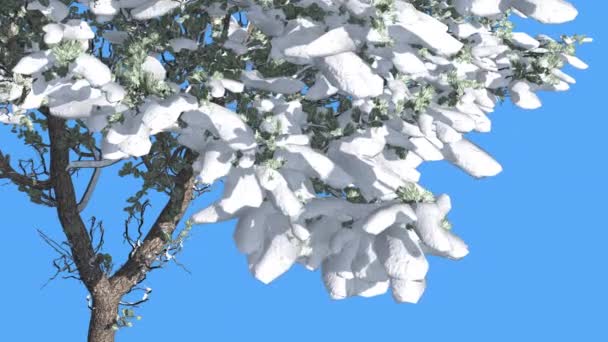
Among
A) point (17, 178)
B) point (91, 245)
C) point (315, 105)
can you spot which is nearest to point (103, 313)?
point (91, 245)

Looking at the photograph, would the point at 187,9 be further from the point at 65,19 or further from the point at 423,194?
the point at 423,194

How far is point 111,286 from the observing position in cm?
1129

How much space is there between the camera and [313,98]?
8023mm

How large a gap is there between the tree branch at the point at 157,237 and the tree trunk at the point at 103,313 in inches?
4.2

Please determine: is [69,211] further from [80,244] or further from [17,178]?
[17,178]

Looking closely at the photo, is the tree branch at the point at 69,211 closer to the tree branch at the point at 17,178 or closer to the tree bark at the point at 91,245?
the tree bark at the point at 91,245

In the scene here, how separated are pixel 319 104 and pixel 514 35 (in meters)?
1.64

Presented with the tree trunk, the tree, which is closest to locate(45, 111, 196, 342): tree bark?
the tree trunk

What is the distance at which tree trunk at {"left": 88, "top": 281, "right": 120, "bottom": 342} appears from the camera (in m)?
11.3

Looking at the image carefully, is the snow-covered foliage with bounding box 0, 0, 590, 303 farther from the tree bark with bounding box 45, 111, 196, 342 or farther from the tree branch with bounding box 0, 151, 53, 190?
the tree branch with bounding box 0, 151, 53, 190

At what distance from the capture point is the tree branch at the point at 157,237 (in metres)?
10.3

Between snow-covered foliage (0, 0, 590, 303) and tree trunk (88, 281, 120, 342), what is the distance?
3.03 metres

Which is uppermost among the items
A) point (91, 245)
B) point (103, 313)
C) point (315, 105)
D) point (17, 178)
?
point (315, 105)

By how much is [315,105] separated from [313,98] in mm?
703
